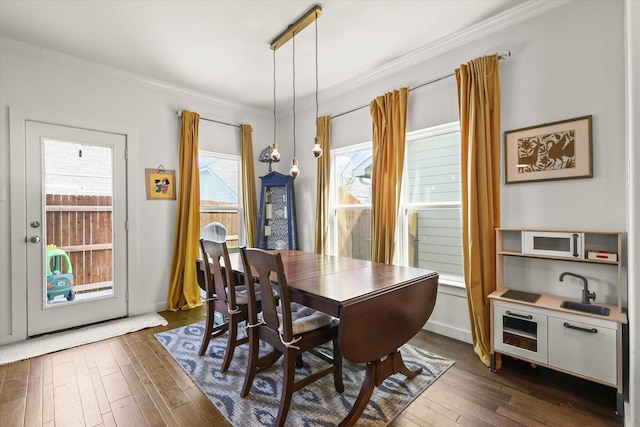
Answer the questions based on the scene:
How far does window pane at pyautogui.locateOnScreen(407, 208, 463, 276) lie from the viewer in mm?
2863

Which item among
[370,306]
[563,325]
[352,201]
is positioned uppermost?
[352,201]

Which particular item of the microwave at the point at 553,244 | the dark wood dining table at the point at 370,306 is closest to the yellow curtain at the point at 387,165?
the dark wood dining table at the point at 370,306

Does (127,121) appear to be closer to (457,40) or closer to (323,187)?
(323,187)

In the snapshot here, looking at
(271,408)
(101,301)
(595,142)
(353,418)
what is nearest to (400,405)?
(353,418)

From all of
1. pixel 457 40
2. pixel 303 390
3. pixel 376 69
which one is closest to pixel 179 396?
pixel 303 390

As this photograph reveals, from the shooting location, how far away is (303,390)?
1974 mm

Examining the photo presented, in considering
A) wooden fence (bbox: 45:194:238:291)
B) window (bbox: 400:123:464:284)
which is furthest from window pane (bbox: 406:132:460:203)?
wooden fence (bbox: 45:194:238:291)

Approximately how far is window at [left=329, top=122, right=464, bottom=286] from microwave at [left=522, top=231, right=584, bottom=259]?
0.65 metres

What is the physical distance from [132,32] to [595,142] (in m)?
3.74

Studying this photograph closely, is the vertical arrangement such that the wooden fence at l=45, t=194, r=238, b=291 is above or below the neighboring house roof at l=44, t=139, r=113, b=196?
below

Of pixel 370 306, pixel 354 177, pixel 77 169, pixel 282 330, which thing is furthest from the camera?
pixel 354 177

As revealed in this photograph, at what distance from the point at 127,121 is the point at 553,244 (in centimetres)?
424

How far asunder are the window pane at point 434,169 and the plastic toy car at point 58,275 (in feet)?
11.7

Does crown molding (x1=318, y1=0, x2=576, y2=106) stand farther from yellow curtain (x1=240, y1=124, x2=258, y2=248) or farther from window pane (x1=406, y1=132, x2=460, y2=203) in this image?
yellow curtain (x1=240, y1=124, x2=258, y2=248)
